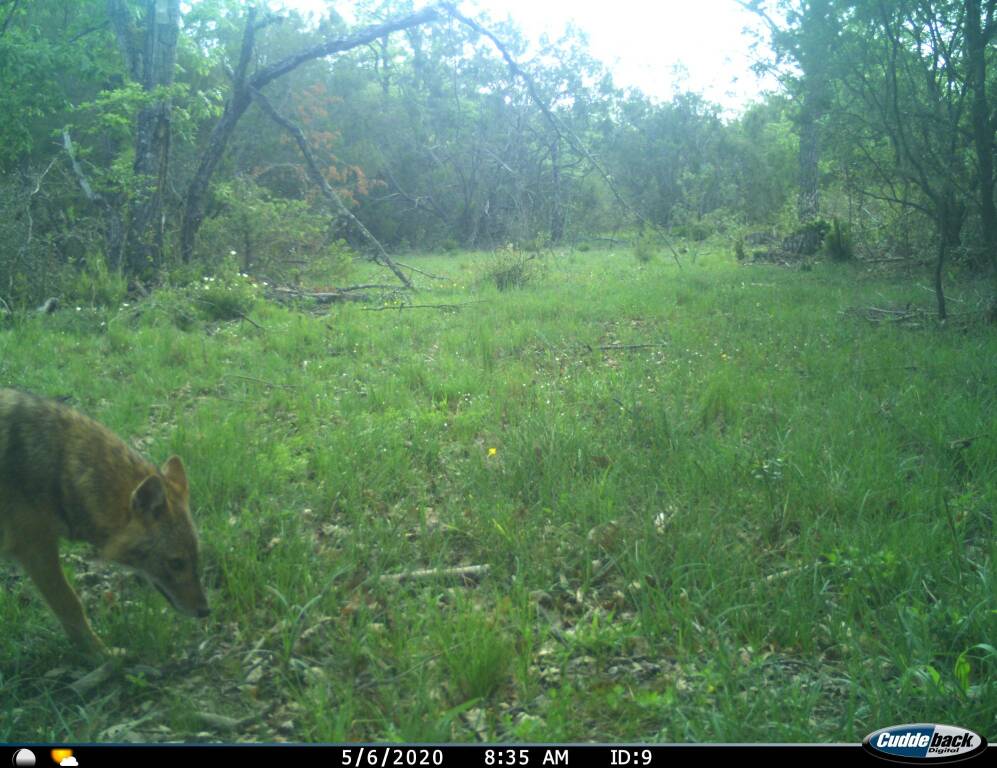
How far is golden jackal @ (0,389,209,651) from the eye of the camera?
10.6 feet

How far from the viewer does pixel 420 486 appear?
16.6 feet

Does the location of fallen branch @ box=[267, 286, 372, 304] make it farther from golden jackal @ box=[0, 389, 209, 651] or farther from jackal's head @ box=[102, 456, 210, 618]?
jackal's head @ box=[102, 456, 210, 618]

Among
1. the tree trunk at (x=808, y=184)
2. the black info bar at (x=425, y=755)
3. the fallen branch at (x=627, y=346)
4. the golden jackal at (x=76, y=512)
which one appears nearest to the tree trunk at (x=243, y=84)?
the fallen branch at (x=627, y=346)

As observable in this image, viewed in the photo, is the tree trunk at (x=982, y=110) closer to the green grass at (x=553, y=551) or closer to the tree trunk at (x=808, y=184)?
the green grass at (x=553, y=551)

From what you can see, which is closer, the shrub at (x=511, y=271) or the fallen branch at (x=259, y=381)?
the fallen branch at (x=259, y=381)

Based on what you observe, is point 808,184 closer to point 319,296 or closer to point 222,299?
point 319,296

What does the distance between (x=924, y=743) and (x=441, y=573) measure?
227 centimetres

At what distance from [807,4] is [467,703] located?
448 inches

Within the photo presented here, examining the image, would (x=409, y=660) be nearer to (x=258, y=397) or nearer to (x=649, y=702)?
(x=649, y=702)

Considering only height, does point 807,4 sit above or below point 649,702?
above

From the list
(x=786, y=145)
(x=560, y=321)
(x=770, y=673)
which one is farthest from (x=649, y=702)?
(x=786, y=145)

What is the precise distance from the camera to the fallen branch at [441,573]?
3.91 meters

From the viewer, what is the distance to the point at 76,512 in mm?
3367

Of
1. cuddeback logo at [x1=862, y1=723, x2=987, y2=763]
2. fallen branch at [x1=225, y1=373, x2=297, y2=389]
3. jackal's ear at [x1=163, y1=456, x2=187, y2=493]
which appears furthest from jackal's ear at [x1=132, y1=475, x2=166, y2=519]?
fallen branch at [x1=225, y1=373, x2=297, y2=389]
